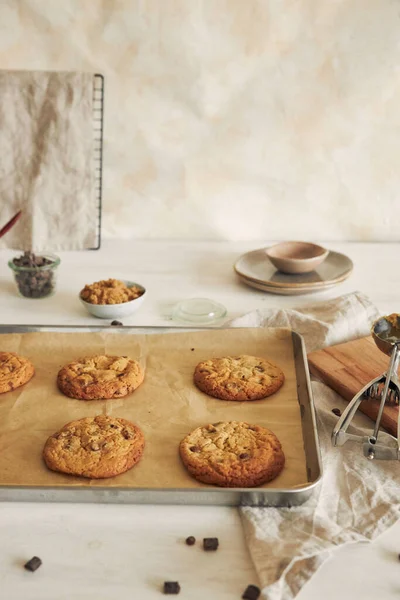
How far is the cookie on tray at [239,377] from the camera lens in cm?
122

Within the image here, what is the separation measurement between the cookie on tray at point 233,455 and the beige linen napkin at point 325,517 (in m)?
0.05

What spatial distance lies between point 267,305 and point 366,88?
720 mm

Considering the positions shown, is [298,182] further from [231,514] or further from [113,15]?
[231,514]

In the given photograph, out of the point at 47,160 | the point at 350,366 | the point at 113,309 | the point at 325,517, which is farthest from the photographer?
the point at 47,160

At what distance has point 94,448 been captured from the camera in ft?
3.42

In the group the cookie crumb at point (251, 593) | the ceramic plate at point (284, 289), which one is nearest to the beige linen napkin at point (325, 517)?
the cookie crumb at point (251, 593)

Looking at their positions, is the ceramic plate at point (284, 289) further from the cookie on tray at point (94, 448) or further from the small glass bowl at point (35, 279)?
the cookie on tray at point (94, 448)

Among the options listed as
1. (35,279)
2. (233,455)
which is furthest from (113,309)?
(233,455)

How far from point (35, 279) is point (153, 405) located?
580mm

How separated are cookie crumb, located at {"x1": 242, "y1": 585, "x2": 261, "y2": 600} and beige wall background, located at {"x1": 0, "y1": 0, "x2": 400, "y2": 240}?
1369mm

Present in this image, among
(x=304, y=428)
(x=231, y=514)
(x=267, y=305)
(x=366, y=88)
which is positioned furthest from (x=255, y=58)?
(x=231, y=514)

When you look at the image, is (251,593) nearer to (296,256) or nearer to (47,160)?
(296,256)

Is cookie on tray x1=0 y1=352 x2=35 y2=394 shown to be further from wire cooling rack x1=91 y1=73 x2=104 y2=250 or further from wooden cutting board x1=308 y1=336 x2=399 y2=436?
wire cooling rack x1=91 y1=73 x2=104 y2=250

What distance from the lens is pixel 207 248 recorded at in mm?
2031
